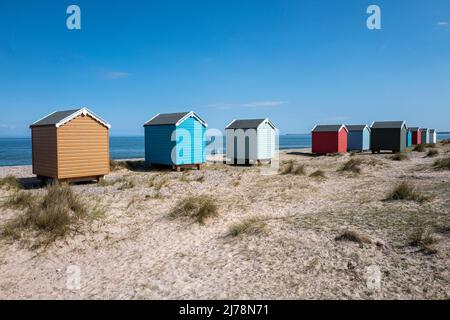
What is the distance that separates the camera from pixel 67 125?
14.4 metres

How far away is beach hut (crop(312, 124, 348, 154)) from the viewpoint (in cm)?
3312

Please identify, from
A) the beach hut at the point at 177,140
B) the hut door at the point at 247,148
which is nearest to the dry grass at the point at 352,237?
the beach hut at the point at 177,140

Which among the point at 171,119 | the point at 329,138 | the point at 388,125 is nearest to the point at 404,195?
the point at 171,119

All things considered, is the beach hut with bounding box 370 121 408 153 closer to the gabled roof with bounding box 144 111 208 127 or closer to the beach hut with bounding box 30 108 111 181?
the gabled roof with bounding box 144 111 208 127

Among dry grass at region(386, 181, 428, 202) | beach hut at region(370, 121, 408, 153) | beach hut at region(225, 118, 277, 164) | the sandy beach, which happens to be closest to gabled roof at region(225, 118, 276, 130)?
beach hut at region(225, 118, 277, 164)

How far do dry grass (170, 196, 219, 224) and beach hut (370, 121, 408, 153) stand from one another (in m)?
28.9

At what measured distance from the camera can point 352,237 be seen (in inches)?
287

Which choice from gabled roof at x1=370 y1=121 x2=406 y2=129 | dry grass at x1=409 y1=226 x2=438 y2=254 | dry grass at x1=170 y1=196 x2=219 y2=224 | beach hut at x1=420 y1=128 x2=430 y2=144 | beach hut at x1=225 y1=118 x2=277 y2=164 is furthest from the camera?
beach hut at x1=420 y1=128 x2=430 y2=144

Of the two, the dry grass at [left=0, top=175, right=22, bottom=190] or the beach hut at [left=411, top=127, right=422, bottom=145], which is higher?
the beach hut at [left=411, top=127, right=422, bottom=145]

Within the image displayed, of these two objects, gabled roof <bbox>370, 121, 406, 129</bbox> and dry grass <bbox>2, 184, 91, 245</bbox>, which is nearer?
dry grass <bbox>2, 184, 91, 245</bbox>

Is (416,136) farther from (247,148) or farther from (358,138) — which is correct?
(247,148)
